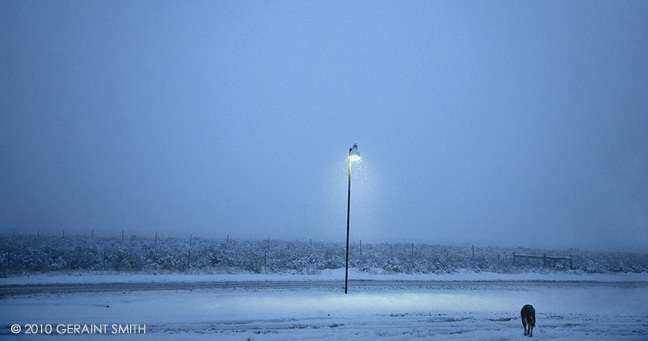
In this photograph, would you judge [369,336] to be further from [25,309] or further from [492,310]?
[25,309]

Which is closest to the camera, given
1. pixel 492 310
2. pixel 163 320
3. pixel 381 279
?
A: pixel 163 320

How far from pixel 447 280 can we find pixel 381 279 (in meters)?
4.62

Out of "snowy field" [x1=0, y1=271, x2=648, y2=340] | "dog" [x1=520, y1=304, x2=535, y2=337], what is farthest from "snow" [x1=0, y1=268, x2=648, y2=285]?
"dog" [x1=520, y1=304, x2=535, y2=337]

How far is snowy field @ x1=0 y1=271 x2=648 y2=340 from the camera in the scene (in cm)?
1045

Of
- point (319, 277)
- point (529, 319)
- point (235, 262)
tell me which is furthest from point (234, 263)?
point (529, 319)

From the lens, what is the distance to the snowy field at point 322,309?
1045 cm

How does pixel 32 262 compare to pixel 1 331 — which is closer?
pixel 1 331

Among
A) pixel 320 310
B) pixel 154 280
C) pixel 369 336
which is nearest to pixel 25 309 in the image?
pixel 154 280

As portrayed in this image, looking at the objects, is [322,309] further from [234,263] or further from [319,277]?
[234,263]

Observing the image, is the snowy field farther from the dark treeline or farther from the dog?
the dark treeline

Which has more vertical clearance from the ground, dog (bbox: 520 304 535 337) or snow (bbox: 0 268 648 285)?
dog (bbox: 520 304 535 337)

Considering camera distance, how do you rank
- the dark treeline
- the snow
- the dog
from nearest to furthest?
the dog, the snow, the dark treeline

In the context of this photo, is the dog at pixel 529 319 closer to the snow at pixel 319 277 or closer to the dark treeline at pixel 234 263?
the snow at pixel 319 277

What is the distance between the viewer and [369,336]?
33.0 ft
